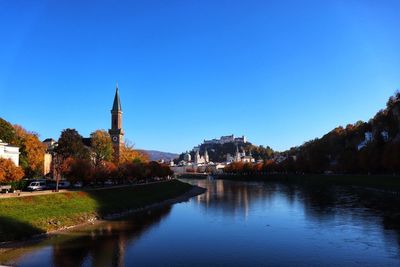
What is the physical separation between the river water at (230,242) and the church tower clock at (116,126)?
88.2 meters

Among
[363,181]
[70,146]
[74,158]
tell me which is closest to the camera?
[74,158]

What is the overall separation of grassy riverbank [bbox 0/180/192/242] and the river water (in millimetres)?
2428

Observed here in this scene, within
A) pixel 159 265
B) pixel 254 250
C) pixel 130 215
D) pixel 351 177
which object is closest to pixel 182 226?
pixel 130 215

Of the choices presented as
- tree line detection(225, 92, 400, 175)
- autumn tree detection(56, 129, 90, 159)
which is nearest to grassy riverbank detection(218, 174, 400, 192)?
tree line detection(225, 92, 400, 175)

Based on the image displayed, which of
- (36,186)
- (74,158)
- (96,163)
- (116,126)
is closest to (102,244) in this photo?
(36,186)

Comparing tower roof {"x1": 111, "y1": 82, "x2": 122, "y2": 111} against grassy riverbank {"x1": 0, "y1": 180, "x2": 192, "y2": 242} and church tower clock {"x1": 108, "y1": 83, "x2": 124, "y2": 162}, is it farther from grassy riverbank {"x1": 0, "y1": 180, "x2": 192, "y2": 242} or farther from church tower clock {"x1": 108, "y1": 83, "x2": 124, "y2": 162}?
grassy riverbank {"x1": 0, "y1": 180, "x2": 192, "y2": 242}

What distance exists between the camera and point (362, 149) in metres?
121

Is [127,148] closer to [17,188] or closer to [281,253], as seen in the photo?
[17,188]

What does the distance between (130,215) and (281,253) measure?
26.8 m

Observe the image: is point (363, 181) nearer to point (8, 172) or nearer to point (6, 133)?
point (8, 172)

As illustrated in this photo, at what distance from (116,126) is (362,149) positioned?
76.1m

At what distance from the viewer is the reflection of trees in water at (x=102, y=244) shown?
2812 cm

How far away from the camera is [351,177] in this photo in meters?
112

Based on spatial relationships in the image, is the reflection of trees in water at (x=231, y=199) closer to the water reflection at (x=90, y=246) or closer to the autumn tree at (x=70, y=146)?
the water reflection at (x=90, y=246)
